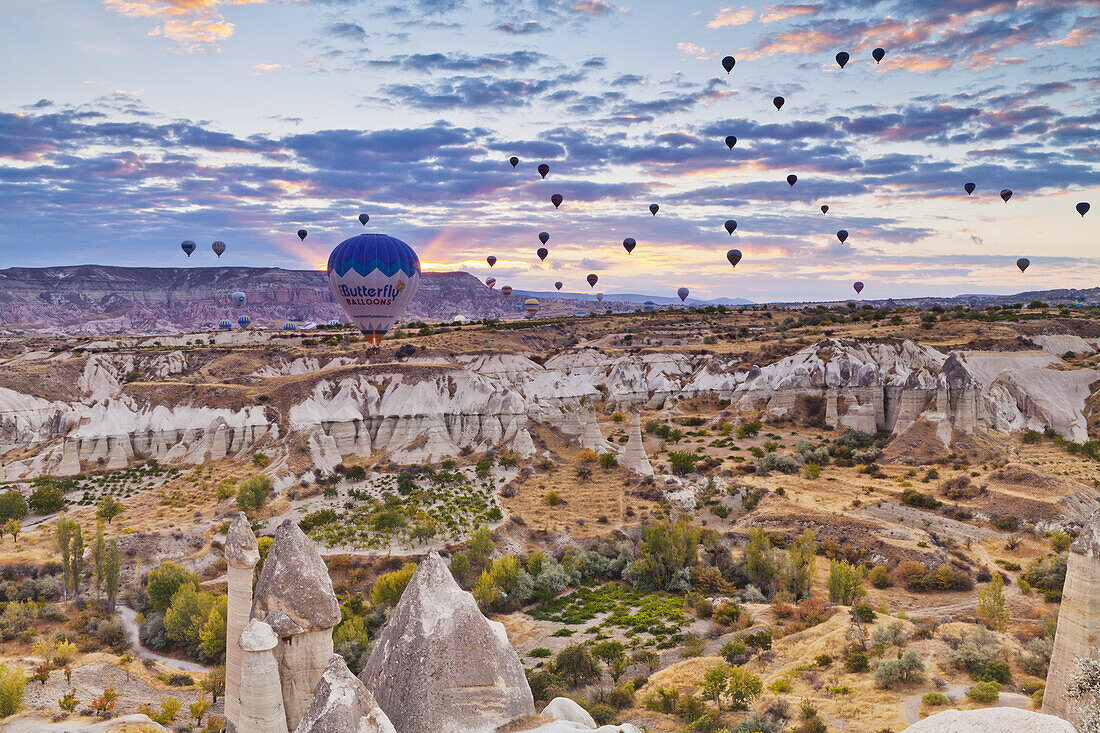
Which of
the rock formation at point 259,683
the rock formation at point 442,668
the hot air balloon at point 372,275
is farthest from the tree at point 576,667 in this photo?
the hot air balloon at point 372,275

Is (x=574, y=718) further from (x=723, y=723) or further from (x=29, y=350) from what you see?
(x=29, y=350)

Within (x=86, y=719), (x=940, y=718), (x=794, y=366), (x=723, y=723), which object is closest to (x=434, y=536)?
(x=86, y=719)

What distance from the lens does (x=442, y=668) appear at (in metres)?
9.70

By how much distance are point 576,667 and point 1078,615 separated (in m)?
15.6

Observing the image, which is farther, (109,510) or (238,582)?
(109,510)

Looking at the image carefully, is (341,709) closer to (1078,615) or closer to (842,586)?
(1078,615)

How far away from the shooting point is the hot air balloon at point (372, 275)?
58.7 meters

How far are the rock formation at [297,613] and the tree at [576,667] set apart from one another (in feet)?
47.2

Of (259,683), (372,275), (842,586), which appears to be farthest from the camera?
(372,275)

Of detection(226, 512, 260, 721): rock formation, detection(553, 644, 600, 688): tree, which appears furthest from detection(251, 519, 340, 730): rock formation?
detection(553, 644, 600, 688): tree

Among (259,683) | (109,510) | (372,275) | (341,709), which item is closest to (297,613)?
(259,683)

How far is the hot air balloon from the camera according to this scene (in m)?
58.7

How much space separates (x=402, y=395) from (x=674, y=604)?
33.4 metres

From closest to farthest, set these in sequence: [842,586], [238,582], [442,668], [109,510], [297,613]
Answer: [442,668] → [297,613] → [238,582] → [842,586] → [109,510]
